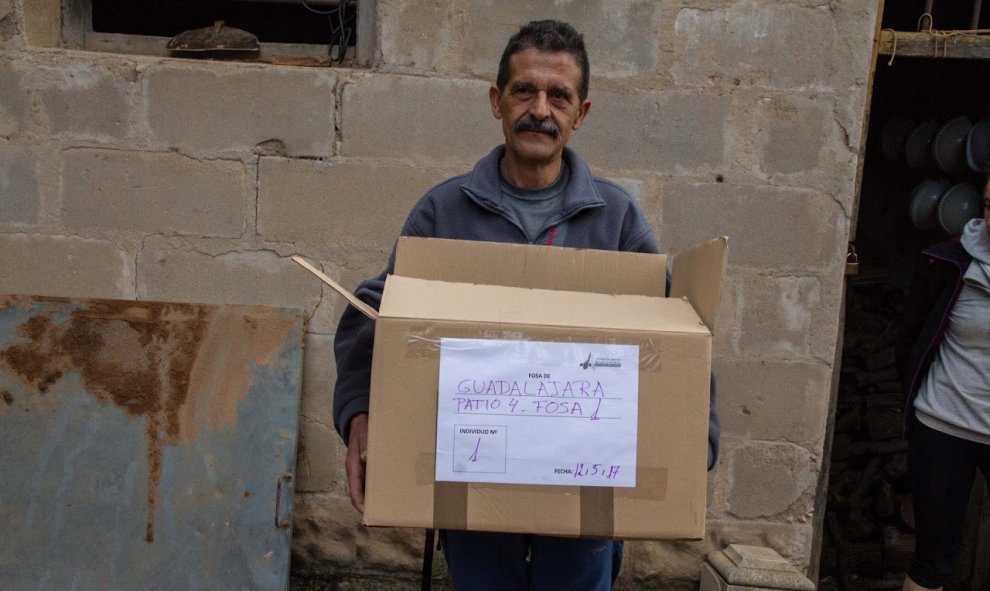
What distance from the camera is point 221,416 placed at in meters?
2.52

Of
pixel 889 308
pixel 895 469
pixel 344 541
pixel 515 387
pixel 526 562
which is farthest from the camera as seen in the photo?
pixel 889 308

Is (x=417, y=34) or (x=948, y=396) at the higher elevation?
(x=417, y=34)

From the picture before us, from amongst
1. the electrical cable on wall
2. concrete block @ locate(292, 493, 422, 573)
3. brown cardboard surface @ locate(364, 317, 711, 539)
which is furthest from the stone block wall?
brown cardboard surface @ locate(364, 317, 711, 539)

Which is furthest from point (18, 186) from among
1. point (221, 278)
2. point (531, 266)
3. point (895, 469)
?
point (895, 469)

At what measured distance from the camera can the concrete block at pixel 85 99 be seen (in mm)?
2615

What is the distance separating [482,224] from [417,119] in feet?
3.47

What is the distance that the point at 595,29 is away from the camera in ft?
8.66

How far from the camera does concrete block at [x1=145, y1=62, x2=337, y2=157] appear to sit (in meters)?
2.63

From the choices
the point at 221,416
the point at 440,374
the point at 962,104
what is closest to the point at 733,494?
the point at 221,416

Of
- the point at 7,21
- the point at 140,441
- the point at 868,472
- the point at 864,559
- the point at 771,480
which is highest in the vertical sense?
the point at 7,21

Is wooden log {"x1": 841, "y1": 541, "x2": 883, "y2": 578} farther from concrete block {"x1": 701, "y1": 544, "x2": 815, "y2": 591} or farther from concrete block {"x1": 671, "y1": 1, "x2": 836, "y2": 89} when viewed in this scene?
concrete block {"x1": 671, "y1": 1, "x2": 836, "y2": 89}

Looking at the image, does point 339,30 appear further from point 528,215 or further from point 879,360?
point 879,360

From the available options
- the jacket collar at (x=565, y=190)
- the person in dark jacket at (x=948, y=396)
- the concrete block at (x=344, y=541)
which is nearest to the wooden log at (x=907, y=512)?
the person in dark jacket at (x=948, y=396)

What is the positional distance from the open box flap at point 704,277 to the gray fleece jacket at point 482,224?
0.22m
